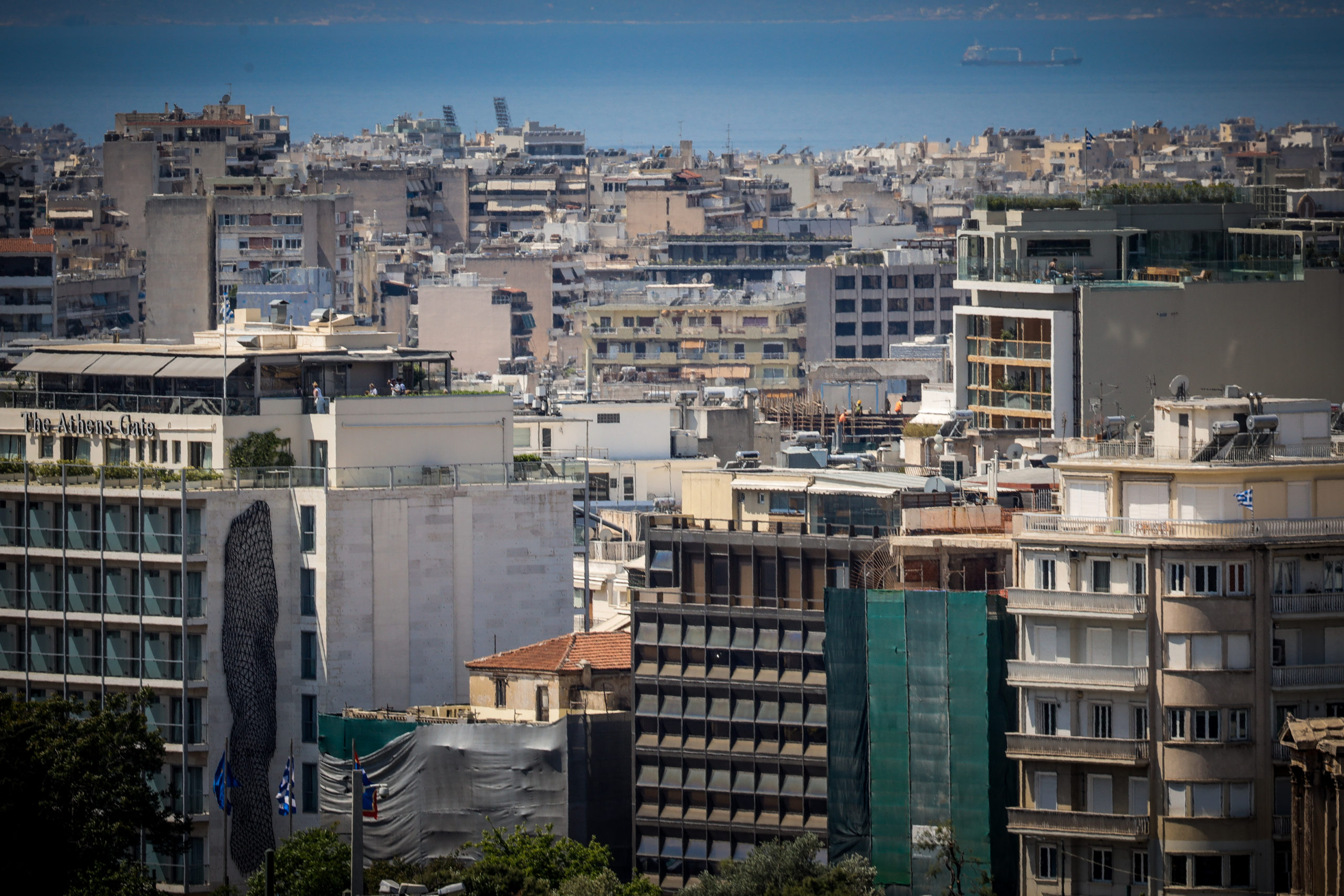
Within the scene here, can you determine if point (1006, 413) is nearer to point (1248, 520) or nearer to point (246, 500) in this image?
point (246, 500)

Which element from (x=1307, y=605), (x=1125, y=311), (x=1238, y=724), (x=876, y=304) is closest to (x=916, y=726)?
(x=1238, y=724)

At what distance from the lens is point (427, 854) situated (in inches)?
2505

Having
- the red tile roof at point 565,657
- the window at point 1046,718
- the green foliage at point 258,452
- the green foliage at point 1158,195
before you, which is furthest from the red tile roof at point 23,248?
the window at point 1046,718

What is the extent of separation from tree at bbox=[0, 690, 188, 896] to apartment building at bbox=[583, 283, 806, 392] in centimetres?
10401

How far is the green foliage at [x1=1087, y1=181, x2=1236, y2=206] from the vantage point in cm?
9762

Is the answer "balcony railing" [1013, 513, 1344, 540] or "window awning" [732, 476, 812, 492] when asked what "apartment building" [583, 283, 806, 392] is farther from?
"balcony railing" [1013, 513, 1344, 540]

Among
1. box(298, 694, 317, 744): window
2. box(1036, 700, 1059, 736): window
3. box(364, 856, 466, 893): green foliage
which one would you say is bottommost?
box(364, 856, 466, 893): green foliage

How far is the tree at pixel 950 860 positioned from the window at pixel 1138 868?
9.30 feet

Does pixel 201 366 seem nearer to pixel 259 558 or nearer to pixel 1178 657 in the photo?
pixel 259 558

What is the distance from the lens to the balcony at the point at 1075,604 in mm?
54656

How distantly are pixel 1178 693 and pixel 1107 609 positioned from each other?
2039mm

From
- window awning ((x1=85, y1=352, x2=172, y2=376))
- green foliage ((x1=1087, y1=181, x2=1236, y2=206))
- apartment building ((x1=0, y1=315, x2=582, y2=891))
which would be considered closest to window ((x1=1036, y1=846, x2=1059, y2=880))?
apartment building ((x1=0, y1=315, x2=582, y2=891))

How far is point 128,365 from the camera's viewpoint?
2867 inches

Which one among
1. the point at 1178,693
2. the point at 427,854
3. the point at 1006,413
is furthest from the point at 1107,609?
the point at 1006,413
